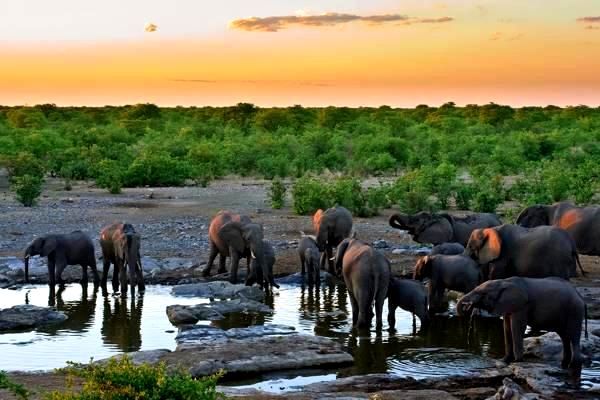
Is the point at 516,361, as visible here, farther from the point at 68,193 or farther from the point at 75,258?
the point at 68,193

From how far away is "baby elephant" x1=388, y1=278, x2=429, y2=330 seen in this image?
1410cm

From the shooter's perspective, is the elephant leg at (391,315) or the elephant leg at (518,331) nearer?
the elephant leg at (518,331)

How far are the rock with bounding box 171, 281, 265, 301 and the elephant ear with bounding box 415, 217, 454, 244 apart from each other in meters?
3.49

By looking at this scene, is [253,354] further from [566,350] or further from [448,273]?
[448,273]

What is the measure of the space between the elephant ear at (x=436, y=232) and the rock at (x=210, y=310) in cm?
398

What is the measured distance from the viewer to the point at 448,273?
14695 millimetres

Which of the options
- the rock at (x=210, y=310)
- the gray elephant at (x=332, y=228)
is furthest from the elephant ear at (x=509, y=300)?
the gray elephant at (x=332, y=228)

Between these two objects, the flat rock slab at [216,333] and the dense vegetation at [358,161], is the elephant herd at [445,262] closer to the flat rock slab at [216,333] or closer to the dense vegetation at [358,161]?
the flat rock slab at [216,333]

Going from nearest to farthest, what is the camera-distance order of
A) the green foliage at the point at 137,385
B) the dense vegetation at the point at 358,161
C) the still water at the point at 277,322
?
the green foliage at the point at 137,385
the still water at the point at 277,322
the dense vegetation at the point at 358,161

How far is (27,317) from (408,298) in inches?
221

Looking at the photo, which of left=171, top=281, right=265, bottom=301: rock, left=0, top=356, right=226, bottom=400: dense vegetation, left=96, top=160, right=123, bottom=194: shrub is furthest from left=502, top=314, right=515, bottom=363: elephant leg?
left=96, top=160, right=123, bottom=194: shrub

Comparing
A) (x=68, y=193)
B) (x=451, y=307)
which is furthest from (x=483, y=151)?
(x=451, y=307)

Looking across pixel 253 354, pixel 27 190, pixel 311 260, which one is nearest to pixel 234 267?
pixel 311 260

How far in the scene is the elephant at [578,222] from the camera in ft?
59.9
